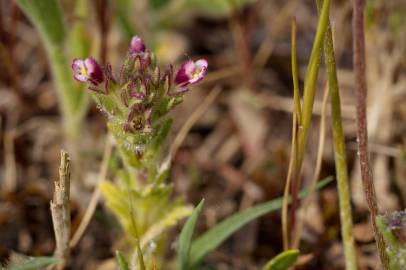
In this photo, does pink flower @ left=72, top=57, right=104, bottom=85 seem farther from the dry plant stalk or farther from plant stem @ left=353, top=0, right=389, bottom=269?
plant stem @ left=353, top=0, right=389, bottom=269

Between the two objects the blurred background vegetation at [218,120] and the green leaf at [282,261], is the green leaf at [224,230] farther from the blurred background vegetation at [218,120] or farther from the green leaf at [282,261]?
the blurred background vegetation at [218,120]

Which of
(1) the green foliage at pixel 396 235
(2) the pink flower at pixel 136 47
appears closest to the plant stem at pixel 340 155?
(1) the green foliage at pixel 396 235

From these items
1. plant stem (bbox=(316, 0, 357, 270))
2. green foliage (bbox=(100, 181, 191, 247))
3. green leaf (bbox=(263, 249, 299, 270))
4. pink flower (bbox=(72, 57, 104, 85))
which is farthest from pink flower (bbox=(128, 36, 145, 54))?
green leaf (bbox=(263, 249, 299, 270))

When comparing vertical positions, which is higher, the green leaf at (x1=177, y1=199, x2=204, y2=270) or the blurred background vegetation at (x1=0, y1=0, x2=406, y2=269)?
the blurred background vegetation at (x1=0, y1=0, x2=406, y2=269)

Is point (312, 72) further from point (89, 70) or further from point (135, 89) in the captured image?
point (89, 70)

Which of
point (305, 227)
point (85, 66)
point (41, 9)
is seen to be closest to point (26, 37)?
point (41, 9)

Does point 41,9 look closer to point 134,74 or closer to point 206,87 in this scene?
point 134,74
